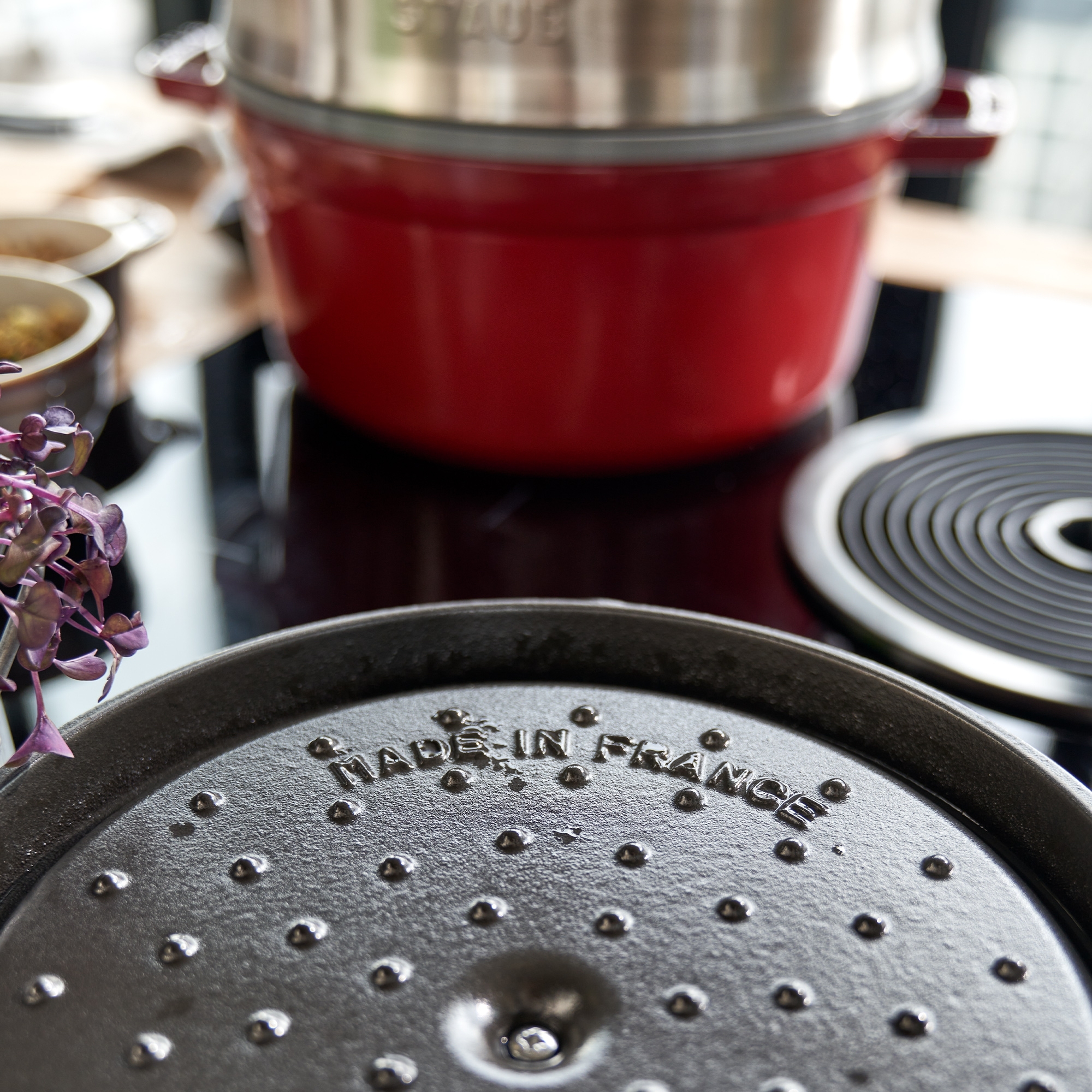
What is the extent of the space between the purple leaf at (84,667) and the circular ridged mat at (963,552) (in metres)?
0.35

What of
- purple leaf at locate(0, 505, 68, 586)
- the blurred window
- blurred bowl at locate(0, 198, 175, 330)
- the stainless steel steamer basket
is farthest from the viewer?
the blurred window

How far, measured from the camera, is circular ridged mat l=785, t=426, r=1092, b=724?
52 cm

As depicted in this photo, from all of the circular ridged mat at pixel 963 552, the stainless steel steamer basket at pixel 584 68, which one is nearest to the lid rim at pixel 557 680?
the circular ridged mat at pixel 963 552

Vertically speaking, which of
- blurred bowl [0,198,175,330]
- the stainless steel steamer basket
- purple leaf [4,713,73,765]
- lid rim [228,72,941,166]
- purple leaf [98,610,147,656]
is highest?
the stainless steel steamer basket

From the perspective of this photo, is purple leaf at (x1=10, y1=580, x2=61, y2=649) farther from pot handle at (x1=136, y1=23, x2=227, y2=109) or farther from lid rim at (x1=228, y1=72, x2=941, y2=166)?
pot handle at (x1=136, y1=23, x2=227, y2=109)

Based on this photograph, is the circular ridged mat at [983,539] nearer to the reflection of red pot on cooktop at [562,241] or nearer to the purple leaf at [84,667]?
the reflection of red pot on cooktop at [562,241]

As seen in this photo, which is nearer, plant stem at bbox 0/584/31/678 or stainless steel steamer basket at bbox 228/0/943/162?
plant stem at bbox 0/584/31/678

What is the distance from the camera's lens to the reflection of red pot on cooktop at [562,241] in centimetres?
55

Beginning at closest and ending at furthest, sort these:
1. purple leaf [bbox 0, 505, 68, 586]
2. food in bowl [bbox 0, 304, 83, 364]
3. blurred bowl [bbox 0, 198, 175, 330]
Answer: purple leaf [bbox 0, 505, 68, 586]
food in bowl [bbox 0, 304, 83, 364]
blurred bowl [bbox 0, 198, 175, 330]

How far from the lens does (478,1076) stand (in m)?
0.29

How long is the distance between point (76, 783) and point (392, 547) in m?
0.28

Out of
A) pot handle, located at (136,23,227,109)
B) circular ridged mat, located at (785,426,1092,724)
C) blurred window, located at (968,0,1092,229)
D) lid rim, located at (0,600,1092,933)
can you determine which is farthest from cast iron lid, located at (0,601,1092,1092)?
blurred window, located at (968,0,1092,229)

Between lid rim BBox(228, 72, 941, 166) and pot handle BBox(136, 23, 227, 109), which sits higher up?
A: lid rim BBox(228, 72, 941, 166)

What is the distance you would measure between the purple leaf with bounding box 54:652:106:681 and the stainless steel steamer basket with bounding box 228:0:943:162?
330 mm
